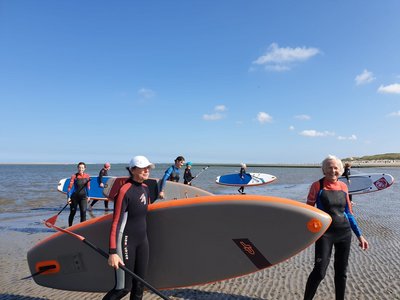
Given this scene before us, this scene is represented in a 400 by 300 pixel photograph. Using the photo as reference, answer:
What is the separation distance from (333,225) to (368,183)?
12138 millimetres

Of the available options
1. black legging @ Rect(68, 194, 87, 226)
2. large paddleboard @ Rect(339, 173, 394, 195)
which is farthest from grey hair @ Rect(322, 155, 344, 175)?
large paddleboard @ Rect(339, 173, 394, 195)


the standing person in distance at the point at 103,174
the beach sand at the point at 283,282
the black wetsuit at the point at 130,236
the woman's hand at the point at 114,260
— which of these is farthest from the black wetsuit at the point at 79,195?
the woman's hand at the point at 114,260

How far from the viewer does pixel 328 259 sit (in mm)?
3066

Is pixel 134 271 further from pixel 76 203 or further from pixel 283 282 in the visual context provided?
pixel 76 203

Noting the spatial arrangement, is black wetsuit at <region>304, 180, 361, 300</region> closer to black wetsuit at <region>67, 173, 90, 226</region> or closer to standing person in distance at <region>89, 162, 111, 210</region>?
black wetsuit at <region>67, 173, 90, 226</region>

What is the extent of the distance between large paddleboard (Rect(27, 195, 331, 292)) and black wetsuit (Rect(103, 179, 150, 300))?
0.47 metres

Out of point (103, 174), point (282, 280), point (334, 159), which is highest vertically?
point (334, 159)

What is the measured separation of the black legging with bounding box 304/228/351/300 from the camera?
3012 mm

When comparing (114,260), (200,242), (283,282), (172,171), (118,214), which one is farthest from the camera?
(172,171)

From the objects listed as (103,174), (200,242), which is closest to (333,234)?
(200,242)

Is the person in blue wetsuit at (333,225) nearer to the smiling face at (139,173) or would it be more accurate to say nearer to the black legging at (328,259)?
the black legging at (328,259)

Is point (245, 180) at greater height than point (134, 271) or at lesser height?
lesser

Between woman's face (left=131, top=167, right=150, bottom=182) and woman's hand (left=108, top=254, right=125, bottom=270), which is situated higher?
woman's face (left=131, top=167, right=150, bottom=182)

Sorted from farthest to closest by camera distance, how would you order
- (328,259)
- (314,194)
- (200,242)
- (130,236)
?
(200,242) < (314,194) < (328,259) < (130,236)
